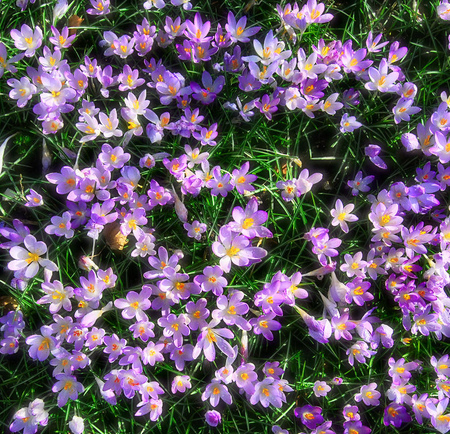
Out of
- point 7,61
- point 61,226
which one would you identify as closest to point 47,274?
point 61,226

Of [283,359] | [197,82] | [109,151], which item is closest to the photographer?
[109,151]

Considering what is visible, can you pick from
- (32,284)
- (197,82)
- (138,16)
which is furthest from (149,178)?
(138,16)

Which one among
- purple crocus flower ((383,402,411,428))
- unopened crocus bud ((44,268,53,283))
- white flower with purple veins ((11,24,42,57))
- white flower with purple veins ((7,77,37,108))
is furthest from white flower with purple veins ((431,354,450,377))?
white flower with purple veins ((11,24,42,57))

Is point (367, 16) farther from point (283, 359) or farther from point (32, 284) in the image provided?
point (32, 284)

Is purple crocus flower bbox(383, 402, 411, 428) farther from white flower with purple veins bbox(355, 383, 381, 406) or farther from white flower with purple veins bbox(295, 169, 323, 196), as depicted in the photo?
white flower with purple veins bbox(295, 169, 323, 196)

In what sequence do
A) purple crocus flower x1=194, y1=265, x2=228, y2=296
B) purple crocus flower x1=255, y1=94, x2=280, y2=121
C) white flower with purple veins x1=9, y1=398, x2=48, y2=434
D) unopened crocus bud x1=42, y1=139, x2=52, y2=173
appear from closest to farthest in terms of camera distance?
purple crocus flower x1=194, y1=265, x2=228, y2=296
white flower with purple veins x1=9, y1=398, x2=48, y2=434
purple crocus flower x1=255, y1=94, x2=280, y2=121
unopened crocus bud x1=42, y1=139, x2=52, y2=173

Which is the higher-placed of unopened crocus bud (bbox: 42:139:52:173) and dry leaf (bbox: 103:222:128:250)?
unopened crocus bud (bbox: 42:139:52:173)

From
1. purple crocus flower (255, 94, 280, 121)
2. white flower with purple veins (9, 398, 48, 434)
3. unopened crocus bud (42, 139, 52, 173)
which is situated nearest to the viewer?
white flower with purple veins (9, 398, 48, 434)
